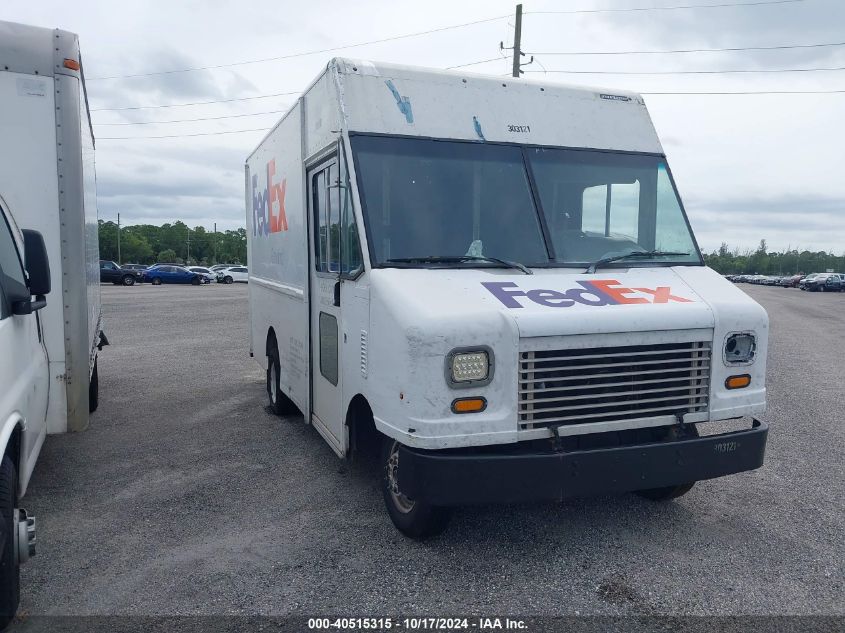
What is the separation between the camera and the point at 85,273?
5.34 m

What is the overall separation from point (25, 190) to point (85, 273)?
732 millimetres

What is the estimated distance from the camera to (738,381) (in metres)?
4.38

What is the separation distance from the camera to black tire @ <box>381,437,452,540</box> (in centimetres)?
425

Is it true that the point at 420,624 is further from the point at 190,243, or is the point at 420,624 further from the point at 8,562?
the point at 190,243

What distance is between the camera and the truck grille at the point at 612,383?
389 centimetres

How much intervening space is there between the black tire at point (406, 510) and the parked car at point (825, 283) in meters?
62.8

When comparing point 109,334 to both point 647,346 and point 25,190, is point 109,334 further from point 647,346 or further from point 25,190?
point 647,346

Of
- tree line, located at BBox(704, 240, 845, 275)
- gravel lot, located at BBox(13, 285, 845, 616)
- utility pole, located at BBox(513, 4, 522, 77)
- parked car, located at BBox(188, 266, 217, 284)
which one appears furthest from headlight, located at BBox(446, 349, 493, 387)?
tree line, located at BBox(704, 240, 845, 275)

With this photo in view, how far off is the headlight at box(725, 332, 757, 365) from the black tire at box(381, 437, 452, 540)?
6.63ft

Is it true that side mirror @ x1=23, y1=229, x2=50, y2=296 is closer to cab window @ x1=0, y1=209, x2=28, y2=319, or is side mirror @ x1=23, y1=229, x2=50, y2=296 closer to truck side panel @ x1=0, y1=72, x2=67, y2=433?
cab window @ x1=0, y1=209, x2=28, y2=319

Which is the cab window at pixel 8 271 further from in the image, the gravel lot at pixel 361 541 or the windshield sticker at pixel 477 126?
the windshield sticker at pixel 477 126

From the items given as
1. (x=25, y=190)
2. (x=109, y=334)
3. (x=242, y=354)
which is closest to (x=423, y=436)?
(x=25, y=190)

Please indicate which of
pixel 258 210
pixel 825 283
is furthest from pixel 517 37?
pixel 825 283

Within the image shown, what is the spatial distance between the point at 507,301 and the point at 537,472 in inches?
38.4
